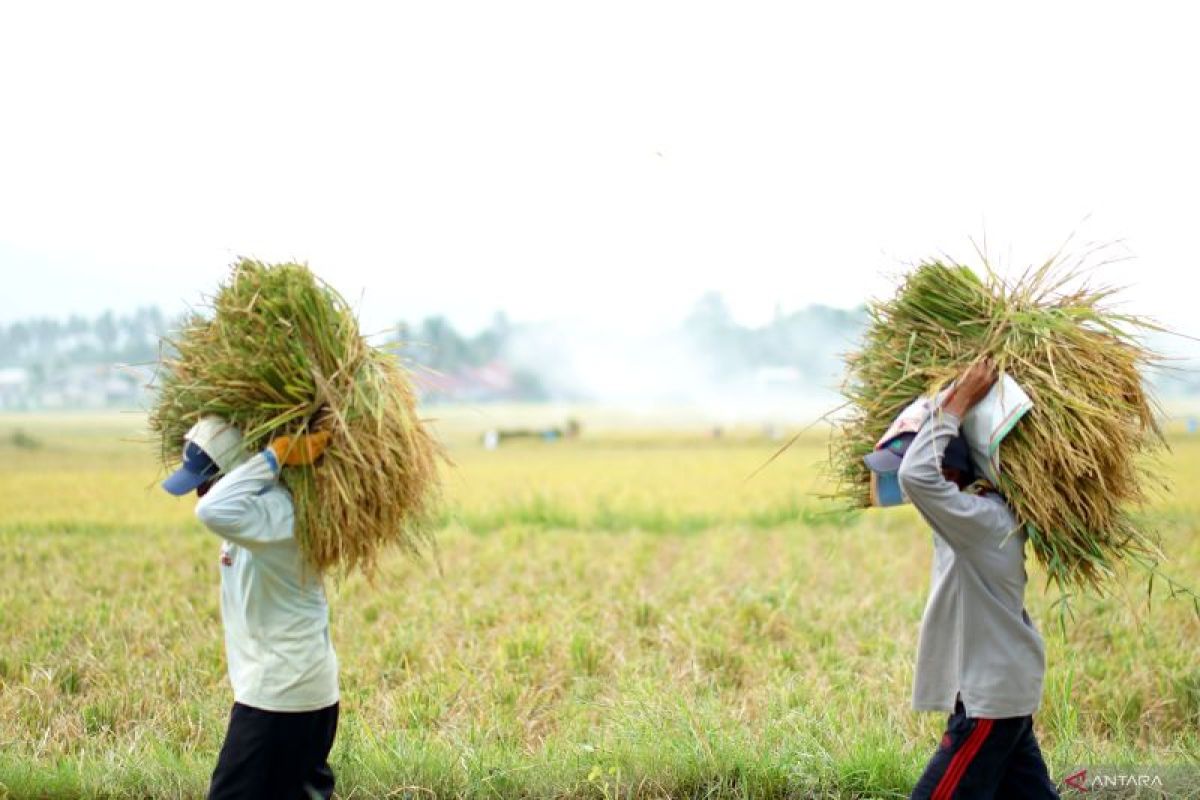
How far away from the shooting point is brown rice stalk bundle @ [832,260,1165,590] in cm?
342

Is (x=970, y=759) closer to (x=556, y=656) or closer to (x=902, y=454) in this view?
(x=902, y=454)

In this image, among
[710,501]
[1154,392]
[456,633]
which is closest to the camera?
[1154,392]

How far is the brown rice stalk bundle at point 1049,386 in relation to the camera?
342 centimetres

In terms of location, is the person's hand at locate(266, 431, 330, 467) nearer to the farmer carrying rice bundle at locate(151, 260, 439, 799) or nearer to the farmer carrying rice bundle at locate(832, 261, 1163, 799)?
the farmer carrying rice bundle at locate(151, 260, 439, 799)

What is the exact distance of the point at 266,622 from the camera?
3.30 metres

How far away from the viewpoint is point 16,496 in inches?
358

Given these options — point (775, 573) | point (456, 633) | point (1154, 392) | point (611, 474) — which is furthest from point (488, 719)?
point (611, 474)

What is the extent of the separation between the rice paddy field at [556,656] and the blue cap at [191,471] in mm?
880

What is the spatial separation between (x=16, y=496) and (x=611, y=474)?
268 inches

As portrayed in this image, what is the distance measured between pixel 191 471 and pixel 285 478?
0.99 feet

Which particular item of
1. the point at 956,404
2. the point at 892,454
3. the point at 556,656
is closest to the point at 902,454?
the point at 892,454

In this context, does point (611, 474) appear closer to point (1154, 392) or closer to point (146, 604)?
point (146, 604)

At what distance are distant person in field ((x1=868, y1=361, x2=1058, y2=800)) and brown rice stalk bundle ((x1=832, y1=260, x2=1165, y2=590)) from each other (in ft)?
0.49

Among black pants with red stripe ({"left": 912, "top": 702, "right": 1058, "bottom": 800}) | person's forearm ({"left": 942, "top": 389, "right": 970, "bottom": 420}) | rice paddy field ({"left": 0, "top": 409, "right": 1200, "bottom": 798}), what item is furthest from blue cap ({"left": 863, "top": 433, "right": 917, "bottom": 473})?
rice paddy field ({"left": 0, "top": 409, "right": 1200, "bottom": 798})
